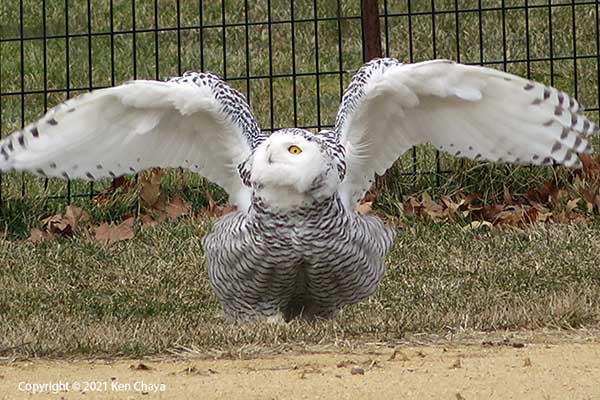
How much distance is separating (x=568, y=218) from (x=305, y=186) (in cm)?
349

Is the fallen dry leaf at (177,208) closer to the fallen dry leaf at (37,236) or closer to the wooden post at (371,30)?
the fallen dry leaf at (37,236)

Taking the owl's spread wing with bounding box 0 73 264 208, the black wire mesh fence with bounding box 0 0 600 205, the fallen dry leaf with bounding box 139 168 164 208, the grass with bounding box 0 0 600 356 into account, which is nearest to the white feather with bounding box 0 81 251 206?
the owl's spread wing with bounding box 0 73 264 208

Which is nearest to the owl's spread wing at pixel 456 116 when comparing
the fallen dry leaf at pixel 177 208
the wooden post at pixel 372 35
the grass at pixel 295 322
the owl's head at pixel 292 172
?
the owl's head at pixel 292 172

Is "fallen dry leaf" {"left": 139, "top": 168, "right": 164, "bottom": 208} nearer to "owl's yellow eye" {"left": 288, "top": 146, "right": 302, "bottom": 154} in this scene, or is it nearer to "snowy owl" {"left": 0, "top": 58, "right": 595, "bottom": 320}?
"snowy owl" {"left": 0, "top": 58, "right": 595, "bottom": 320}

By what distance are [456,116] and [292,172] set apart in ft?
3.26

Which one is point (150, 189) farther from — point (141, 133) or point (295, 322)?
point (295, 322)

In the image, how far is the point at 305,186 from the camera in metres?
5.86

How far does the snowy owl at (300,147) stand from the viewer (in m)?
6.00

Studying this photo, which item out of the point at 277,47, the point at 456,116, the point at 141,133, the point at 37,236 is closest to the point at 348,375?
the point at 456,116

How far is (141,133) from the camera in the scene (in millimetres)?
6484

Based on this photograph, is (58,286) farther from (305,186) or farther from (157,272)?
(305,186)

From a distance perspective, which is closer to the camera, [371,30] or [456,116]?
[456,116]

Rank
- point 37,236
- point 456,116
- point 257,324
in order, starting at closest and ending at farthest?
point 257,324 < point 456,116 < point 37,236

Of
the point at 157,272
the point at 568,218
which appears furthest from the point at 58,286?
the point at 568,218
